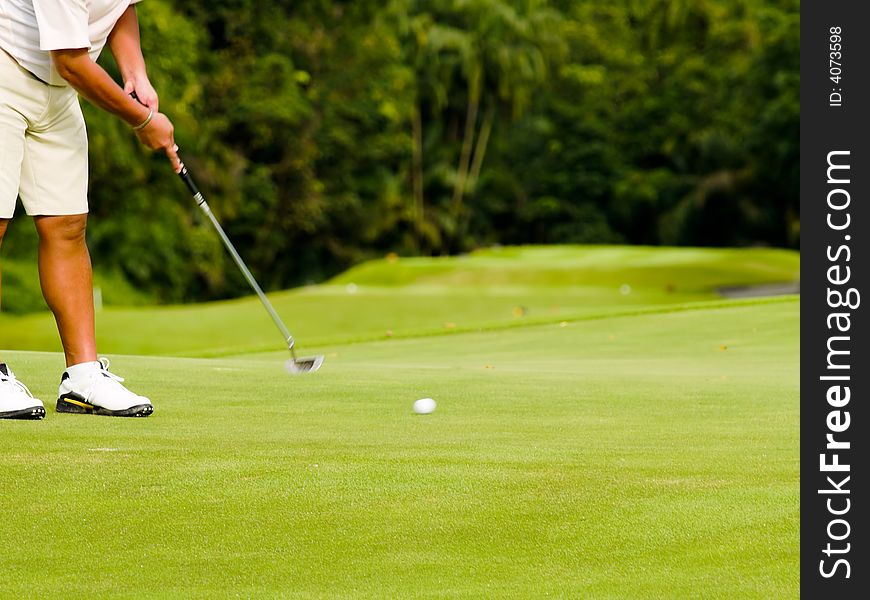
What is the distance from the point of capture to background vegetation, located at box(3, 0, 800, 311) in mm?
32062

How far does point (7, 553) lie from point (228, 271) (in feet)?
126

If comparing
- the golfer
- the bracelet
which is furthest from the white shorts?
the bracelet

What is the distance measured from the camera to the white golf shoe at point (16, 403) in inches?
193

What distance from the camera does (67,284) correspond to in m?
5.39

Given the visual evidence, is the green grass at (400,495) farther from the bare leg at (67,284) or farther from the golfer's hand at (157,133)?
the golfer's hand at (157,133)

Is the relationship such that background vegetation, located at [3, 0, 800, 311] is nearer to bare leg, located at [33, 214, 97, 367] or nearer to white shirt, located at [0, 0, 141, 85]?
bare leg, located at [33, 214, 97, 367]

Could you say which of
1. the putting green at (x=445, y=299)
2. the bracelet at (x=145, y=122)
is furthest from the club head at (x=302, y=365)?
the putting green at (x=445, y=299)

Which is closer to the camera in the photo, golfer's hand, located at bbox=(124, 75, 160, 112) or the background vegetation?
golfer's hand, located at bbox=(124, 75, 160, 112)

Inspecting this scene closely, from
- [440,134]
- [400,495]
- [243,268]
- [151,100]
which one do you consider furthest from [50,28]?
[440,134]

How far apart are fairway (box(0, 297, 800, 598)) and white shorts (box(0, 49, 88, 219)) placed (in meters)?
0.88

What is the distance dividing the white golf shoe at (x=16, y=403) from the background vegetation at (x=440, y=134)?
2235 centimetres

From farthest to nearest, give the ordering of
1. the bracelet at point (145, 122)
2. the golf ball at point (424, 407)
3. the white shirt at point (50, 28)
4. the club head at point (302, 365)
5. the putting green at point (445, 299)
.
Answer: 1. the putting green at point (445, 299)
2. the club head at point (302, 365)
3. the golf ball at point (424, 407)
4. the bracelet at point (145, 122)
5. the white shirt at point (50, 28)
